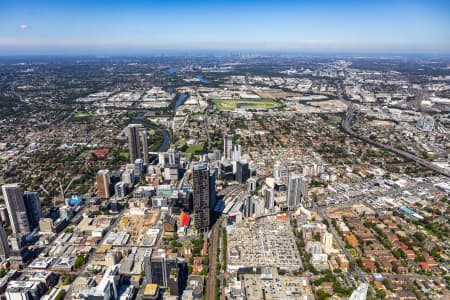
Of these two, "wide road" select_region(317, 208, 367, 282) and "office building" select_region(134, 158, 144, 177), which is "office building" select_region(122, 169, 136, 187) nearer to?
"office building" select_region(134, 158, 144, 177)

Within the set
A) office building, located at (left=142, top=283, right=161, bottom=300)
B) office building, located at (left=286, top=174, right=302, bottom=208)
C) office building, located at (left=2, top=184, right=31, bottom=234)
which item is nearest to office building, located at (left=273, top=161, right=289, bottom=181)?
office building, located at (left=286, top=174, right=302, bottom=208)

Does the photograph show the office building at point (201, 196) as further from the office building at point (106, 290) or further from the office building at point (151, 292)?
the office building at point (106, 290)

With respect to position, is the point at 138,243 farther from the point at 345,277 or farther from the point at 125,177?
the point at 345,277

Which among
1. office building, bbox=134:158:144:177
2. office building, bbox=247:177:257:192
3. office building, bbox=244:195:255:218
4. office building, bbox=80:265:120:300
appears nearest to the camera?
office building, bbox=80:265:120:300

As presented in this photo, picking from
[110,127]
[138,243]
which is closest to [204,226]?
[138,243]

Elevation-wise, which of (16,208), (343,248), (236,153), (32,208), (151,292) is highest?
(236,153)

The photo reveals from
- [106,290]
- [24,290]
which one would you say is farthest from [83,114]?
[106,290]

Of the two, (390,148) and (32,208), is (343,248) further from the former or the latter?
(390,148)
